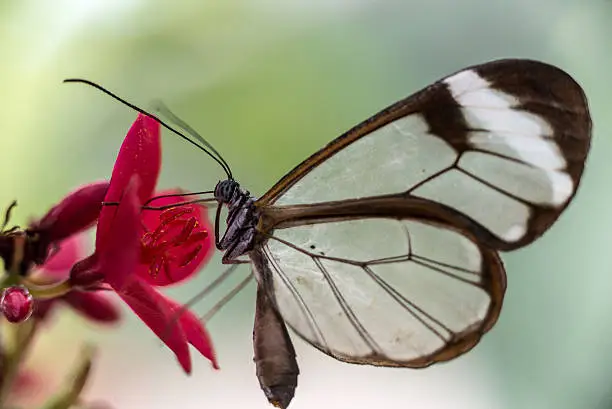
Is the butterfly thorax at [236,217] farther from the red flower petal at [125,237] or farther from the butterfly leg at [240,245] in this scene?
the red flower petal at [125,237]

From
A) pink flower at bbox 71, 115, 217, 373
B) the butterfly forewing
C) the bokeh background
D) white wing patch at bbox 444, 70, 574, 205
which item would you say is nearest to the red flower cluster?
pink flower at bbox 71, 115, 217, 373

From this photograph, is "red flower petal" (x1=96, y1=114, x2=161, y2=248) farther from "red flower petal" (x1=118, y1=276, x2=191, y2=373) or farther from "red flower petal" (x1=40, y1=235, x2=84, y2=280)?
"red flower petal" (x1=40, y1=235, x2=84, y2=280)

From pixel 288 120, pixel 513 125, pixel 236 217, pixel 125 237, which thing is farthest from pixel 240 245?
pixel 288 120

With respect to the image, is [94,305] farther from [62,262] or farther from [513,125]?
[513,125]

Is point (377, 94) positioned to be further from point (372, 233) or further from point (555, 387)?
point (372, 233)

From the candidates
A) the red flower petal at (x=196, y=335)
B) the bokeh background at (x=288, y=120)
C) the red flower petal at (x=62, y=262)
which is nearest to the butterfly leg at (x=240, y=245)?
the red flower petal at (x=196, y=335)
